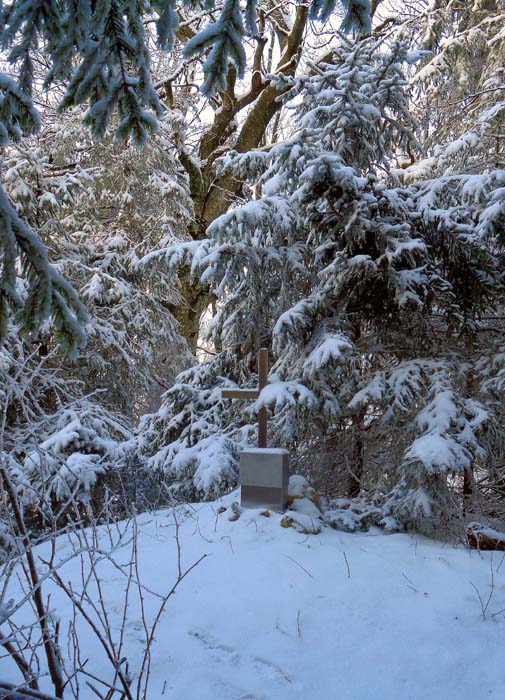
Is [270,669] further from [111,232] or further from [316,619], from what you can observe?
[111,232]

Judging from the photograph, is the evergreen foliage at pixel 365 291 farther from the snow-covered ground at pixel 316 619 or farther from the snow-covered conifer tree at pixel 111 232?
the snow-covered conifer tree at pixel 111 232

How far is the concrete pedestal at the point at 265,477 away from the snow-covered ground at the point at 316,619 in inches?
9.5

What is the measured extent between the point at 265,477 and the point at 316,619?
4.91ft

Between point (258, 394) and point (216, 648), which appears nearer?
point (216, 648)

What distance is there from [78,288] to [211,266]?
3545mm

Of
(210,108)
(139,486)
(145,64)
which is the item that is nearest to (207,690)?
(145,64)

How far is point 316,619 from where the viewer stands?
3119 mm

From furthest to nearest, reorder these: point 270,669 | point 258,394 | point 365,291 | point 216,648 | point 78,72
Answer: point 365,291 → point 258,394 → point 216,648 → point 270,669 → point 78,72

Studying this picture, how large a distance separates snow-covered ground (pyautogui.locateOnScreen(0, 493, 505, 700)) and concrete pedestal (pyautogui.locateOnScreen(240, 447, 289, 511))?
0.24m

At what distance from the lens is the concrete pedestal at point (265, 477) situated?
4484 mm

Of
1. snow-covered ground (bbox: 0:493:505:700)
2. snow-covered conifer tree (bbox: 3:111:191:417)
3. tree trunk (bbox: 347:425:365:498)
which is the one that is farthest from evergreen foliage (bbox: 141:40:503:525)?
snow-covered conifer tree (bbox: 3:111:191:417)

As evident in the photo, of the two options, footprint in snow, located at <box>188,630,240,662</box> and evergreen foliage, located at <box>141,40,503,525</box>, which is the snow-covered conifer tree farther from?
footprint in snow, located at <box>188,630,240,662</box>

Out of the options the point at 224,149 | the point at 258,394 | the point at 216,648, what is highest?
the point at 224,149

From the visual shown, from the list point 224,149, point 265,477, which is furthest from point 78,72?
point 224,149
